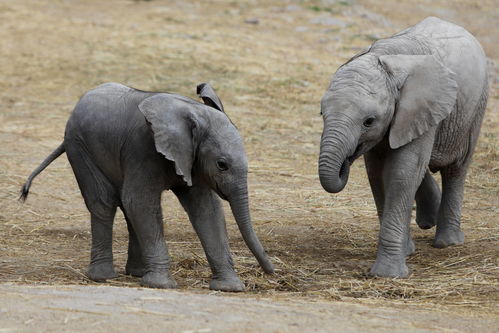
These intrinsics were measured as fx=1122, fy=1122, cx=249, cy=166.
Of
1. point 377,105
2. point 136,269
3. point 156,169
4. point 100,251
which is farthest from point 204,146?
point 377,105

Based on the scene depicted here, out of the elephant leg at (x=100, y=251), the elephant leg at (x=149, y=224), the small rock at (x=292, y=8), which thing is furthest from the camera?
the small rock at (x=292, y=8)

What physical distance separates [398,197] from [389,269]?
50 cm

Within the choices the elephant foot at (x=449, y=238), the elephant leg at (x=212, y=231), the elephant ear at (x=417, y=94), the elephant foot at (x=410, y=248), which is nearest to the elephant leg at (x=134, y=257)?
the elephant leg at (x=212, y=231)

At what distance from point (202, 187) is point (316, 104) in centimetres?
800

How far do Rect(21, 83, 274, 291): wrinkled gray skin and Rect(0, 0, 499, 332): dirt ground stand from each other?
24 centimetres

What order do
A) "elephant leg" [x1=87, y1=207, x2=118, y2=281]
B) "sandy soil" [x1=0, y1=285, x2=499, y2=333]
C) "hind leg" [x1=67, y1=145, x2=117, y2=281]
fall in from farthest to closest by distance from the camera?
"elephant leg" [x1=87, y1=207, x2=118, y2=281] < "hind leg" [x1=67, y1=145, x2=117, y2=281] < "sandy soil" [x1=0, y1=285, x2=499, y2=333]

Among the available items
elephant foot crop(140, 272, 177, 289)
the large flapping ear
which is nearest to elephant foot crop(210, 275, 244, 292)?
elephant foot crop(140, 272, 177, 289)

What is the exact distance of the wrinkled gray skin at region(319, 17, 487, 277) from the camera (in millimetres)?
7344

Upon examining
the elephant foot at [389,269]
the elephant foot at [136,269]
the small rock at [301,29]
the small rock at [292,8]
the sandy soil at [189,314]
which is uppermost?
the small rock at [292,8]

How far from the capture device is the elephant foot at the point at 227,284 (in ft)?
22.7

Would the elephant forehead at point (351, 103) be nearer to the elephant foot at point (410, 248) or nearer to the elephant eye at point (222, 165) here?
the elephant eye at point (222, 165)

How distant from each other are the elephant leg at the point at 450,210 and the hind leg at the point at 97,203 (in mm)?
2822

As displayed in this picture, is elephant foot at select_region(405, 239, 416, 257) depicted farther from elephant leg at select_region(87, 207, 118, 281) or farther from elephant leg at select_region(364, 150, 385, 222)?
elephant leg at select_region(87, 207, 118, 281)

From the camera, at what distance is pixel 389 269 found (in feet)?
25.0
